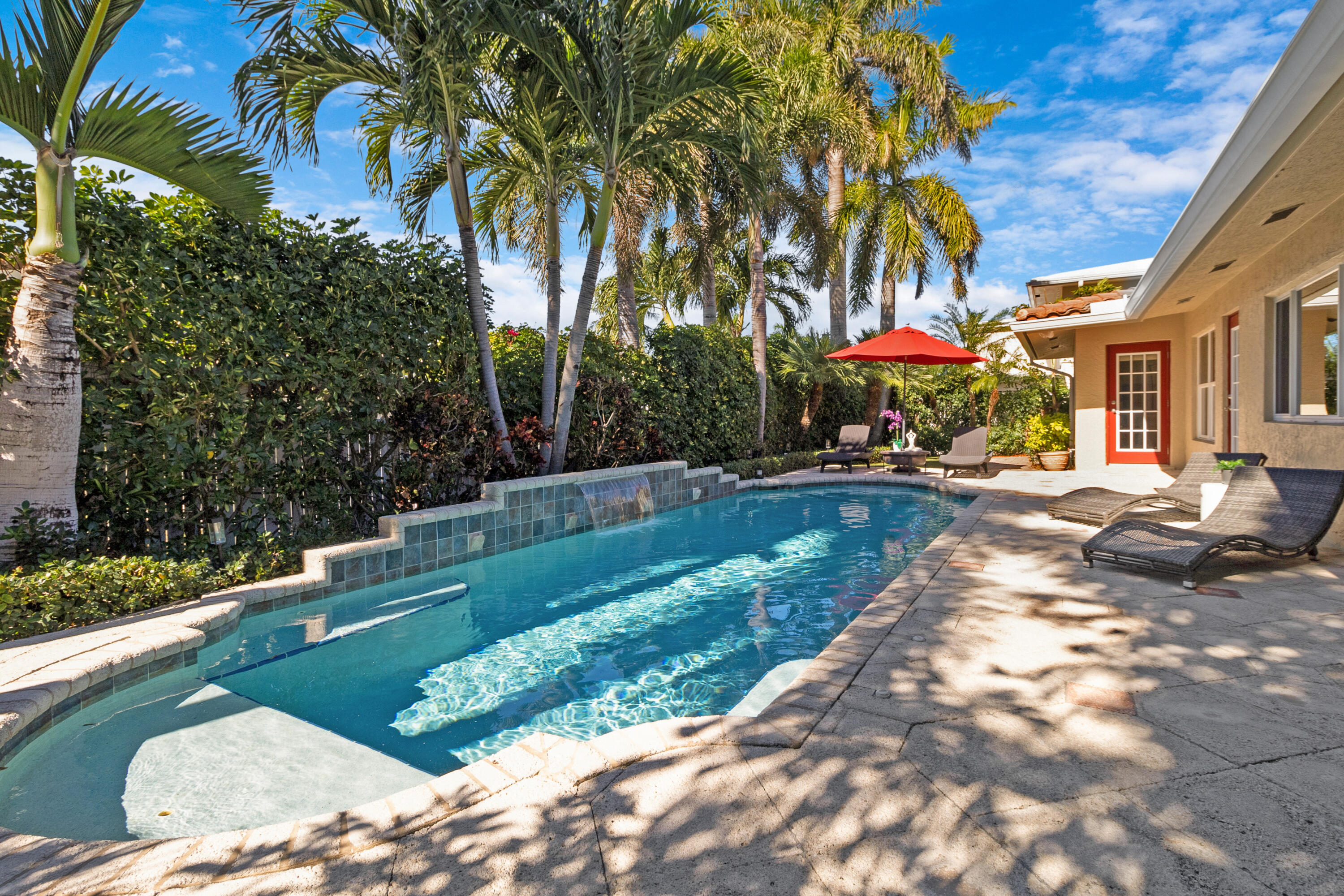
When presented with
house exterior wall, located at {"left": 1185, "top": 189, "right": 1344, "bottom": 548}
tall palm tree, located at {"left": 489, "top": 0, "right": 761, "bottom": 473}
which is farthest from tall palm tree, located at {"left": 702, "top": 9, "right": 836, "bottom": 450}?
house exterior wall, located at {"left": 1185, "top": 189, "right": 1344, "bottom": 548}

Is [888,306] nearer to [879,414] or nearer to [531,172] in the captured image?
[879,414]

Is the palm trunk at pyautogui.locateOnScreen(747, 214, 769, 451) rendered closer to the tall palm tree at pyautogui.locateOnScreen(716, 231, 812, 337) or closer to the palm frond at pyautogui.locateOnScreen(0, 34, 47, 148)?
the tall palm tree at pyautogui.locateOnScreen(716, 231, 812, 337)

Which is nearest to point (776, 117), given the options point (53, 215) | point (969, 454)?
point (969, 454)

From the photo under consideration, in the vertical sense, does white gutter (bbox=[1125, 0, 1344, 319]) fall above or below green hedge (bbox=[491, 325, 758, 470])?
above

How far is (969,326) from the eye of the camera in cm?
1866

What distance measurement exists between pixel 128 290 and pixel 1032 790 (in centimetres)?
589

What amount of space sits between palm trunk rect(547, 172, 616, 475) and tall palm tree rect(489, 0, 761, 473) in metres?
0.01

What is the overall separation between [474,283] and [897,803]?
22.5 feet

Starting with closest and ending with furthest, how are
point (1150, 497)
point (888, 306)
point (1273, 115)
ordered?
point (1273, 115), point (1150, 497), point (888, 306)

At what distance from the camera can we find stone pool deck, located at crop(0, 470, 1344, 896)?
176cm

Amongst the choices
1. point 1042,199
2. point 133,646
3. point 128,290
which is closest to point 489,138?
point 128,290

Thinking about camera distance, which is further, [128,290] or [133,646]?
[128,290]

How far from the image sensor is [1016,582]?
15.4 feet

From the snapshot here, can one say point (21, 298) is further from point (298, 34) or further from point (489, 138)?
point (489, 138)
